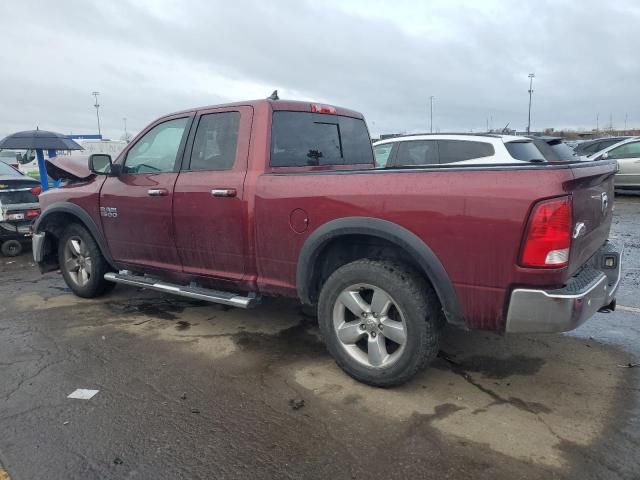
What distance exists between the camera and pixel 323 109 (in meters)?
4.47

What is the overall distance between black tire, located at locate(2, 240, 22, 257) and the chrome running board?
411 centimetres

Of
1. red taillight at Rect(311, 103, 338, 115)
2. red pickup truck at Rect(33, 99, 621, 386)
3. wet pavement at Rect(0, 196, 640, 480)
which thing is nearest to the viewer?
wet pavement at Rect(0, 196, 640, 480)

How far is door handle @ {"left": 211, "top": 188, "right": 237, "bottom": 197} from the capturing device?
381 centimetres

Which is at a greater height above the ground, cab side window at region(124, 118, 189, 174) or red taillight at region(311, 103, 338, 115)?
red taillight at region(311, 103, 338, 115)

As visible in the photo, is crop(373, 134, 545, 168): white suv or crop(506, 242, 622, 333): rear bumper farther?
crop(373, 134, 545, 168): white suv

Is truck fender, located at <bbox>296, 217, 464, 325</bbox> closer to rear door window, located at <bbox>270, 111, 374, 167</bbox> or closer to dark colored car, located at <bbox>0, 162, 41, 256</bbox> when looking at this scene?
rear door window, located at <bbox>270, 111, 374, 167</bbox>

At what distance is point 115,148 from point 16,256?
1809 centimetres

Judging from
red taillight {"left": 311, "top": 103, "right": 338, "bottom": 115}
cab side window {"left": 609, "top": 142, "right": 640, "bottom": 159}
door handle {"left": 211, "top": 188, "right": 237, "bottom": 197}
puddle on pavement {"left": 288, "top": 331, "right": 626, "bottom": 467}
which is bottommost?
puddle on pavement {"left": 288, "top": 331, "right": 626, "bottom": 467}

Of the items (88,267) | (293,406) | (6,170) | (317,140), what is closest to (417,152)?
(317,140)

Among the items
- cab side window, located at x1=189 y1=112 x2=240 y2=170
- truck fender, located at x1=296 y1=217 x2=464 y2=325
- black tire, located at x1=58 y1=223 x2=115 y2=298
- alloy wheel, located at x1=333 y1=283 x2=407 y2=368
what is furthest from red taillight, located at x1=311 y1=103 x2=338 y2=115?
black tire, located at x1=58 y1=223 x2=115 y2=298

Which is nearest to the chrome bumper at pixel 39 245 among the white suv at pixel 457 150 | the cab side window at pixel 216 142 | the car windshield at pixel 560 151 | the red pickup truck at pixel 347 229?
the red pickup truck at pixel 347 229

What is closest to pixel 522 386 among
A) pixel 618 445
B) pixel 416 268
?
pixel 618 445

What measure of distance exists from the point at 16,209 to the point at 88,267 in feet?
11.0

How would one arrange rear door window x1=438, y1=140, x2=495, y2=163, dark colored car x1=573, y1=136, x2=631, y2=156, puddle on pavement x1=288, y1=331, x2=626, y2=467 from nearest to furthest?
puddle on pavement x1=288, y1=331, x2=626, y2=467, rear door window x1=438, y1=140, x2=495, y2=163, dark colored car x1=573, y1=136, x2=631, y2=156
